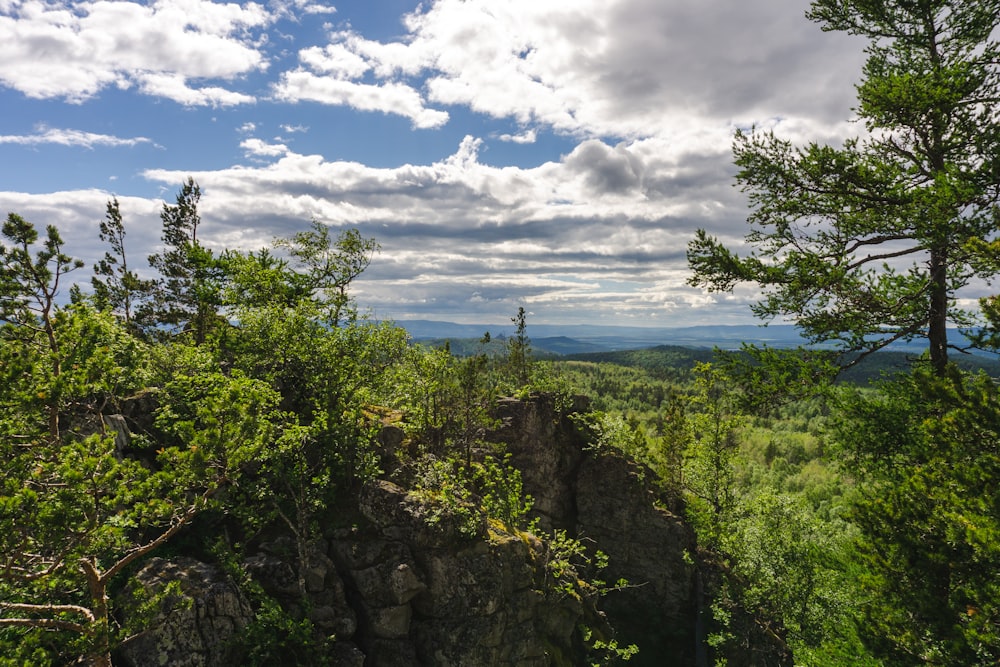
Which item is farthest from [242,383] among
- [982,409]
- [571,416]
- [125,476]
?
[571,416]

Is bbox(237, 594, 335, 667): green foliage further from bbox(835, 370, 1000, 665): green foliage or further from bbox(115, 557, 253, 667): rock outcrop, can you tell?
bbox(835, 370, 1000, 665): green foliage

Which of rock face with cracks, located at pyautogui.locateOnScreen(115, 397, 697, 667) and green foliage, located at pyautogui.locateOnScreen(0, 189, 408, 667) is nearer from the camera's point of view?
green foliage, located at pyautogui.locateOnScreen(0, 189, 408, 667)

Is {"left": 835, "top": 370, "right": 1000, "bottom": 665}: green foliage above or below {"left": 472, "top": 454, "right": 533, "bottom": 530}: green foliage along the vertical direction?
above

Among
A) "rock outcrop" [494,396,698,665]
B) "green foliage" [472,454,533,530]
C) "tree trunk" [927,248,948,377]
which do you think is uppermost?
"tree trunk" [927,248,948,377]

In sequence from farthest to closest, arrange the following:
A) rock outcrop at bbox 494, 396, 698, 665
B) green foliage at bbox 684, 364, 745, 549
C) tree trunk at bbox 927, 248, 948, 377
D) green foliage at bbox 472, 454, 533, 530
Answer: rock outcrop at bbox 494, 396, 698, 665
green foliage at bbox 684, 364, 745, 549
green foliage at bbox 472, 454, 533, 530
tree trunk at bbox 927, 248, 948, 377

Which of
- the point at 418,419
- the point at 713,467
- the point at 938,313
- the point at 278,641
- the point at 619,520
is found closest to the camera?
the point at 938,313

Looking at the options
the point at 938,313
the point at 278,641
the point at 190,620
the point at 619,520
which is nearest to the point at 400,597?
the point at 278,641

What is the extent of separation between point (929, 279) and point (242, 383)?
19.2 meters

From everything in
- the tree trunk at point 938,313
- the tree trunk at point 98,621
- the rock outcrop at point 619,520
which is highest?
the tree trunk at point 938,313

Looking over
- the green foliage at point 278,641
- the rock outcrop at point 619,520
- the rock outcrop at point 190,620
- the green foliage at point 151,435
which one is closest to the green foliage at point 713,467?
the rock outcrop at point 619,520

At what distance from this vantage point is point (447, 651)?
1889 cm

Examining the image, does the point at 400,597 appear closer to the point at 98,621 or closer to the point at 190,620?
the point at 190,620

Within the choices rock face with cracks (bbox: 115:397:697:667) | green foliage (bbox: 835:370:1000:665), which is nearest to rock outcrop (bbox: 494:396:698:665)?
rock face with cracks (bbox: 115:397:697:667)

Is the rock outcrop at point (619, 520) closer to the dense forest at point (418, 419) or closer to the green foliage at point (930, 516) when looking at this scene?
the dense forest at point (418, 419)
